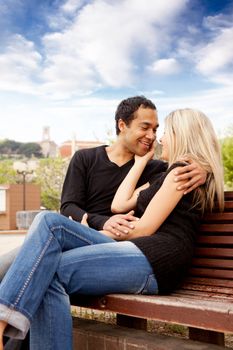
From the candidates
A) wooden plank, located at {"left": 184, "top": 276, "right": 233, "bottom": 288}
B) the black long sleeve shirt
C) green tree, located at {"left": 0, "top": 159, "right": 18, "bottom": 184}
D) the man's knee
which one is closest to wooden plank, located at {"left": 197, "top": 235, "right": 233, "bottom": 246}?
wooden plank, located at {"left": 184, "top": 276, "right": 233, "bottom": 288}

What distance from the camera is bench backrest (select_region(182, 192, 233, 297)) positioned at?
11.4 ft

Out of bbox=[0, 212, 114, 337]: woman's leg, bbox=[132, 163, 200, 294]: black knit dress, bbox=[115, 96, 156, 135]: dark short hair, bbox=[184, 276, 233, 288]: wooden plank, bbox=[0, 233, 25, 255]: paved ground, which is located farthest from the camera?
bbox=[0, 233, 25, 255]: paved ground

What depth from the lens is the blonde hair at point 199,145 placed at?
11.2 feet

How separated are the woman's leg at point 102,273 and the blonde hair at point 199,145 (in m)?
0.51

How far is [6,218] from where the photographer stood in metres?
29.5

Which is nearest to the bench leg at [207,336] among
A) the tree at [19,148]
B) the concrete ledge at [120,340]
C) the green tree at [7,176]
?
the concrete ledge at [120,340]

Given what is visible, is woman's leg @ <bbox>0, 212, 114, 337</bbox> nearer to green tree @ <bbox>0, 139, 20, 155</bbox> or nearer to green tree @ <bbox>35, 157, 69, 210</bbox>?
green tree @ <bbox>35, 157, 69, 210</bbox>

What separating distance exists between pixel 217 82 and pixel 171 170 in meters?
94.2

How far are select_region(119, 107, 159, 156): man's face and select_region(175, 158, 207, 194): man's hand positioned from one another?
0.96 m

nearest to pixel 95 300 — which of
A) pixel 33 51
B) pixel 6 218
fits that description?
pixel 6 218

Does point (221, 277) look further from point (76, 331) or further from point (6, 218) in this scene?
point (6, 218)

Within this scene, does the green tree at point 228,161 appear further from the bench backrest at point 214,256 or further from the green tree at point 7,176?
the green tree at point 7,176

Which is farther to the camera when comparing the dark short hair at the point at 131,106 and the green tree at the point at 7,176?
the green tree at the point at 7,176

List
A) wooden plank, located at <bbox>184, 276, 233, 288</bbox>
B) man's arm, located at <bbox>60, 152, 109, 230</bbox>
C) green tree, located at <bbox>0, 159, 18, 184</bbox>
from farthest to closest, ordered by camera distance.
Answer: green tree, located at <bbox>0, 159, 18, 184</bbox>
man's arm, located at <bbox>60, 152, 109, 230</bbox>
wooden plank, located at <bbox>184, 276, 233, 288</bbox>
